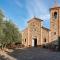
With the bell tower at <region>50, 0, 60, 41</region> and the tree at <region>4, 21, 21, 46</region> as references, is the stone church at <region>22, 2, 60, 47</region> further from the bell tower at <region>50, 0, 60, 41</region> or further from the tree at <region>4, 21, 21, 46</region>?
the tree at <region>4, 21, 21, 46</region>

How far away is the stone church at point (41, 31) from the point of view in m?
43.0

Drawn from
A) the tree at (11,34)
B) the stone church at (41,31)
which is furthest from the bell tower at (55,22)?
the tree at (11,34)

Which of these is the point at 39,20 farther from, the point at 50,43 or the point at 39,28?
the point at 50,43

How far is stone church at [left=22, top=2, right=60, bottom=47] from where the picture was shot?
4300 cm

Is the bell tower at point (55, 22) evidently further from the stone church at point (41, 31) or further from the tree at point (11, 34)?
the tree at point (11, 34)

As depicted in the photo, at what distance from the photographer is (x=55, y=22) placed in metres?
43.3

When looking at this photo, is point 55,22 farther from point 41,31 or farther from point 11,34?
point 11,34

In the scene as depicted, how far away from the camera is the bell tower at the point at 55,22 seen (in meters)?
42.6

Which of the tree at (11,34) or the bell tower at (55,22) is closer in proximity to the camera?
the tree at (11,34)

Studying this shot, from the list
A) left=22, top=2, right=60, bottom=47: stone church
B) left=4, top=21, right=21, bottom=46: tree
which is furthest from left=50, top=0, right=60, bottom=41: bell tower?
left=4, top=21, right=21, bottom=46: tree

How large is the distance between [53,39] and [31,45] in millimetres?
5210

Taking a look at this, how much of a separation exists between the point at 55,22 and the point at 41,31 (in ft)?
12.1

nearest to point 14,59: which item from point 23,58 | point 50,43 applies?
Result: point 23,58

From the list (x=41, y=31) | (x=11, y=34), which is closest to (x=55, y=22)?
(x=41, y=31)
